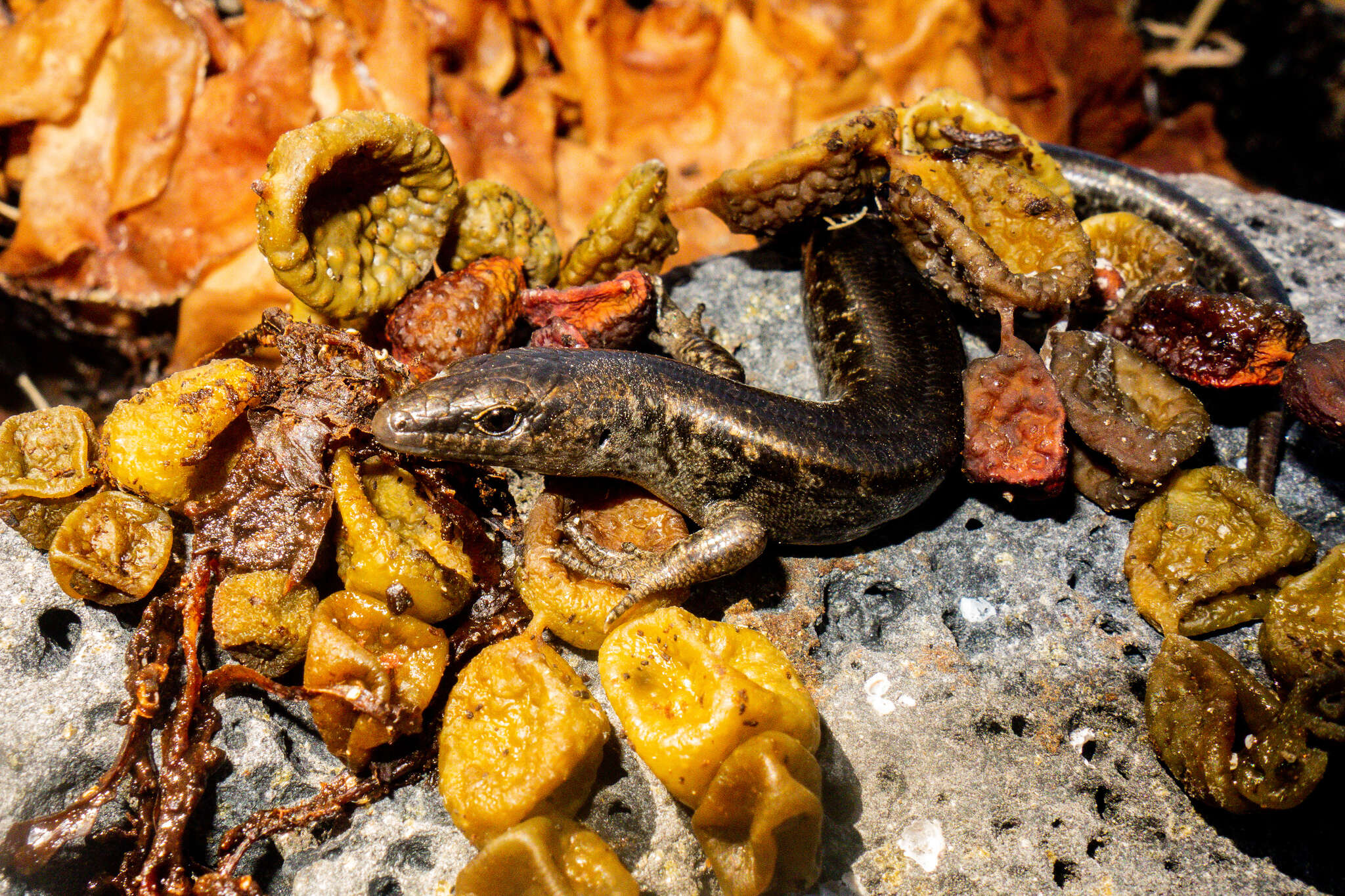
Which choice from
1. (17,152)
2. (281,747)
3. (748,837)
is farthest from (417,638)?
(17,152)

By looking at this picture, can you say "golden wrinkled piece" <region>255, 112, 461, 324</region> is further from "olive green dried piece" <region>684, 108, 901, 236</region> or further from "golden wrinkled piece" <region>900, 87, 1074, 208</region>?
"golden wrinkled piece" <region>900, 87, 1074, 208</region>

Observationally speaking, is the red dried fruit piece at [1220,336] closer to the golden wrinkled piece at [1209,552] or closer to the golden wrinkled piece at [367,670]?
the golden wrinkled piece at [1209,552]

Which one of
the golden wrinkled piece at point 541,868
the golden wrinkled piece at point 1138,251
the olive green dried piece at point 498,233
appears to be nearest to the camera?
the golden wrinkled piece at point 541,868

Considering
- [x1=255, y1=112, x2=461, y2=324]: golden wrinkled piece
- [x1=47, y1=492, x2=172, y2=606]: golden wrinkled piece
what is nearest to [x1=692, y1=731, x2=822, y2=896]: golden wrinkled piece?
[x1=47, y1=492, x2=172, y2=606]: golden wrinkled piece

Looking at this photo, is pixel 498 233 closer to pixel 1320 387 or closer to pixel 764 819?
pixel 764 819

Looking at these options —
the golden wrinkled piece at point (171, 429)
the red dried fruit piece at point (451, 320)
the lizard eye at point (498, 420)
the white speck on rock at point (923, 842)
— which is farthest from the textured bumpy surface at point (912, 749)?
the red dried fruit piece at point (451, 320)

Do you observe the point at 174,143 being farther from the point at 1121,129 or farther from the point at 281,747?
the point at 1121,129
